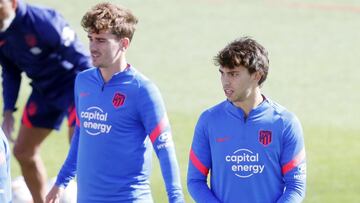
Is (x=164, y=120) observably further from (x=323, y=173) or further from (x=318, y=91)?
(x=318, y=91)

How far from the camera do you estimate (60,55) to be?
31.8 ft

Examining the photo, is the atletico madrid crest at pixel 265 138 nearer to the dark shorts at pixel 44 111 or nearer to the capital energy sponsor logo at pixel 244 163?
the capital energy sponsor logo at pixel 244 163

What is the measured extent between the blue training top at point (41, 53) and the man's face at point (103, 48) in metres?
2.16

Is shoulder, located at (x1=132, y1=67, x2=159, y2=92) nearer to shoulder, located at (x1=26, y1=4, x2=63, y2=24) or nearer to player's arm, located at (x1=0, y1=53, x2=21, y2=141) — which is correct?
shoulder, located at (x1=26, y1=4, x2=63, y2=24)

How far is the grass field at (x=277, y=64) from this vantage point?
12.1 meters

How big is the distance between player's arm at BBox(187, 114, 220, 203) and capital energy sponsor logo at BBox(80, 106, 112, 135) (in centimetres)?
78

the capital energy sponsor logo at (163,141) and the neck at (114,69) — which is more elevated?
the neck at (114,69)

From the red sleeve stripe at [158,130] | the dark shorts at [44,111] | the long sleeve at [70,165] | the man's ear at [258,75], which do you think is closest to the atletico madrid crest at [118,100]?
the red sleeve stripe at [158,130]

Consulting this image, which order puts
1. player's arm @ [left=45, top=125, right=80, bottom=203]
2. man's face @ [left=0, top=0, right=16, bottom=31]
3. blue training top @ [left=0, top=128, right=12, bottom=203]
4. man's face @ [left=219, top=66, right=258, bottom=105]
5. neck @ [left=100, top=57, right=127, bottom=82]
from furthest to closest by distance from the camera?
man's face @ [left=0, top=0, right=16, bottom=31] < player's arm @ [left=45, top=125, right=80, bottom=203] < neck @ [left=100, top=57, right=127, bottom=82] < man's face @ [left=219, top=66, right=258, bottom=105] < blue training top @ [left=0, top=128, right=12, bottom=203]

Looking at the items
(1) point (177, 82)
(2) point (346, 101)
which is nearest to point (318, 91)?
(2) point (346, 101)

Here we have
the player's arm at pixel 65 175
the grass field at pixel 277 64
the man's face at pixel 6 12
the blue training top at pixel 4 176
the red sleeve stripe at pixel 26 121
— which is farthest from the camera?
the grass field at pixel 277 64

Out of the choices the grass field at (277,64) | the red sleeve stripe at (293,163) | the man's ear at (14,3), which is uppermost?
the man's ear at (14,3)

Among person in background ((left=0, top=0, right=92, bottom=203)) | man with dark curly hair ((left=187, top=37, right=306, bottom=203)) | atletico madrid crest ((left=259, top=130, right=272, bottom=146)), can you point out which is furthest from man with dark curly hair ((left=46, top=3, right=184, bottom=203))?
person in background ((left=0, top=0, right=92, bottom=203))

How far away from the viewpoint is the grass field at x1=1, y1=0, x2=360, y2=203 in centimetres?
1206
